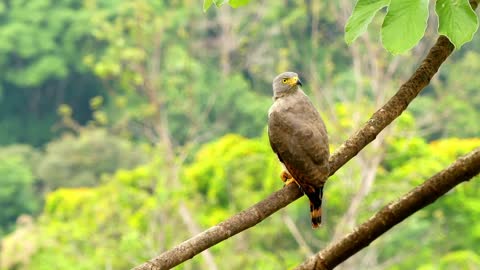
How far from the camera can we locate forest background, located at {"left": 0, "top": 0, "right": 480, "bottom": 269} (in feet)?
32.5

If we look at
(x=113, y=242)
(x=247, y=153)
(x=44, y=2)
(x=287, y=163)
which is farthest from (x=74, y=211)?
(x=44, y=2)

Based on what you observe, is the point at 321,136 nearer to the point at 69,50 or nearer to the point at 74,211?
the point at 74,211

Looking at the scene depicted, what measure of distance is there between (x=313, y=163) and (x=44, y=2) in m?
30.7

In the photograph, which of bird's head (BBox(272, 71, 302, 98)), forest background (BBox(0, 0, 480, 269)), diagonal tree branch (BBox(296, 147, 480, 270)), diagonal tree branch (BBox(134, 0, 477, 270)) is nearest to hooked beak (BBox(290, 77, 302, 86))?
bird's head (BBox(272, 71, 302, 98))

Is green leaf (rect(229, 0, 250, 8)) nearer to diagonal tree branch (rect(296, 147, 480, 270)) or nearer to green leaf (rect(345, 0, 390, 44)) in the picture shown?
green leaf (rect(345, 0, 390, 44))

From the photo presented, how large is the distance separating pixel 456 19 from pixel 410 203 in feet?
1.19

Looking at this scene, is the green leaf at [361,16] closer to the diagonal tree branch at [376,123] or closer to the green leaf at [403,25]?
the green leaf at [403,25]

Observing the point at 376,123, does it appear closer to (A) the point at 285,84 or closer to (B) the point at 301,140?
(B) the point at 301,140

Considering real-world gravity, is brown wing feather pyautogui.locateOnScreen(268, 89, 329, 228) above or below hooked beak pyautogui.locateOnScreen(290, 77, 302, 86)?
A: below

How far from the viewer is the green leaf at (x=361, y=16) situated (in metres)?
1.40

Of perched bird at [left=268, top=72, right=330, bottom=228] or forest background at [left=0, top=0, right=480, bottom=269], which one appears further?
forest background at [left=0, top=0, right=480, bottom=269]

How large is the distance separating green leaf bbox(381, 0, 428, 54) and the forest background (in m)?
7.36

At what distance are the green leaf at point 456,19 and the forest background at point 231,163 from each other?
734 cm

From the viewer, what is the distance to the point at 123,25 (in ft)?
35.1
